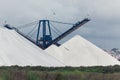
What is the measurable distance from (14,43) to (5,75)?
112 feet

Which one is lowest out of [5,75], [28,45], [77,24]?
[5,75]

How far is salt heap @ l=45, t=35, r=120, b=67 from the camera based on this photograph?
220 feet

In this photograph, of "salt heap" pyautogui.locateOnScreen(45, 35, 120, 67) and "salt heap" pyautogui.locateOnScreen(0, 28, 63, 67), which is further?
"salt heap" pyautogui.locateOnScreen(45, 35, 120, 67)

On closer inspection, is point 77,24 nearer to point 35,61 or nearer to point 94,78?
point 35,61

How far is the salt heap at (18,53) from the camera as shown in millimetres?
45250

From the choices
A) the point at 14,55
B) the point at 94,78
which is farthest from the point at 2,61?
the point at 94,78

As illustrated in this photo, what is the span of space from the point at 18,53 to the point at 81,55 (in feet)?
71.8

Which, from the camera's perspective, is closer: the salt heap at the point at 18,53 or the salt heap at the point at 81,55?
the salt heap at the point at 18,53

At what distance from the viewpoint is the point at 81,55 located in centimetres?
6844

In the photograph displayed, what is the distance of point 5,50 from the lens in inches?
1854

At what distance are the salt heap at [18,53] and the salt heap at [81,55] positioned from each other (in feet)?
49.3

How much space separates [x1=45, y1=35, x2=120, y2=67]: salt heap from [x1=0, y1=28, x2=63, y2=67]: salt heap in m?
15.0

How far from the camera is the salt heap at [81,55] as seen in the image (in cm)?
6700

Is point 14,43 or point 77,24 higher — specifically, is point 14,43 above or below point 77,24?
below
